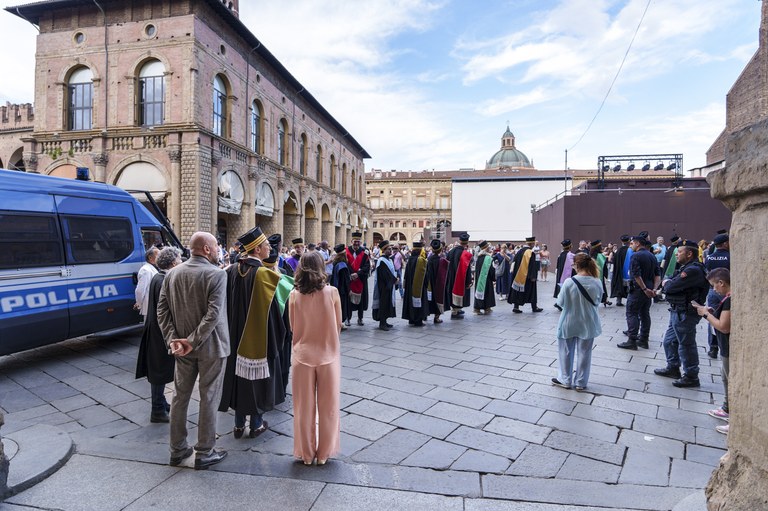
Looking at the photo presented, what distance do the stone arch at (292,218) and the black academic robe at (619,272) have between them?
66.3ft

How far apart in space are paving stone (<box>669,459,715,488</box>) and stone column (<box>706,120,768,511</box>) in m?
1.34

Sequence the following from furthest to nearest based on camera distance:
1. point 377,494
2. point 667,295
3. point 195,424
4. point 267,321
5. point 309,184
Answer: point 309,184 → point 667,295 → point 195,424 → point 267,321 → point 377,494

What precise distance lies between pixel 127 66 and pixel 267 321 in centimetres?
1968

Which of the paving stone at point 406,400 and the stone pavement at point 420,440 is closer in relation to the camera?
the stone pavement at point 420,440

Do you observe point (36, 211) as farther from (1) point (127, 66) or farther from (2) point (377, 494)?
(1) point (127, 66)

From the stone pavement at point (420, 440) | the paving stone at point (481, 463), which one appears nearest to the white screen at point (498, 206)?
the stone pavement at point (420, 440)

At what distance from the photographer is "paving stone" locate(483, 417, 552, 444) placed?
367cm

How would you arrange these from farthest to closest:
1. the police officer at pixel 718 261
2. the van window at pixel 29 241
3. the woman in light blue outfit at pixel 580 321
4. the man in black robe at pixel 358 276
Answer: the man in black robe at pixel 358 276
the police officer at pixel 718 261
the van window at pixel 29 241
the woman in light blue outfit at pixel 580 321

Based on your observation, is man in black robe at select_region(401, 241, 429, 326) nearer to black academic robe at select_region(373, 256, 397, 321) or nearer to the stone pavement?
black academic robe at select_region(373, 256, 397, 321)

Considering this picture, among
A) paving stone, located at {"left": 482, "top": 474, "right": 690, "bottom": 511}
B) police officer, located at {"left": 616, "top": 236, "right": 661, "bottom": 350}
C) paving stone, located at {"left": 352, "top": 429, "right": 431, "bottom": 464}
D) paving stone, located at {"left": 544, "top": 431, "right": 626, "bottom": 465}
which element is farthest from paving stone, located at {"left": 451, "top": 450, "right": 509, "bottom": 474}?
police officer, located at {"left": 616, "top": 236, "right": 661, "bottom": 350}

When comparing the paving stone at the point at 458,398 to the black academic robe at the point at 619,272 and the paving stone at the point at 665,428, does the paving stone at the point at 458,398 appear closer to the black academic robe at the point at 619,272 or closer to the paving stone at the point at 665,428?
the paving stone at the point at 665,428

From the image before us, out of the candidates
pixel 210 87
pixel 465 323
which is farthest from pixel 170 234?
pixel 210 87

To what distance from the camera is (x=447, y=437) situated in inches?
145

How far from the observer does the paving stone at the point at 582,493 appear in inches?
107
